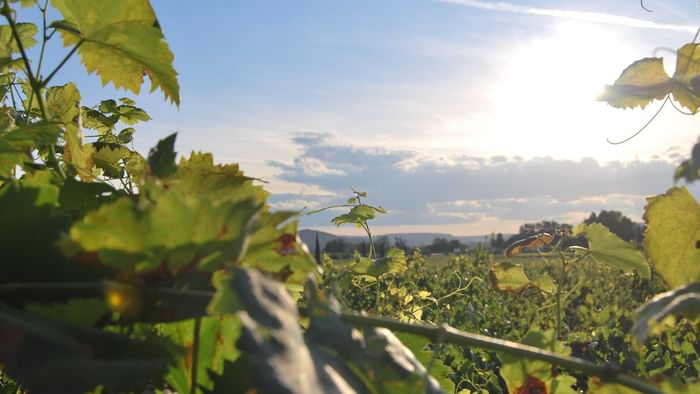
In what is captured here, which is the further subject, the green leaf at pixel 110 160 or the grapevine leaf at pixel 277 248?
the green leaf at pixel 110 160

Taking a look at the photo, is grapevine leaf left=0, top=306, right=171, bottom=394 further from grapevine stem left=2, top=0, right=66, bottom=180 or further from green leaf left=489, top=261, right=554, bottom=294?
green leaf left=489, top=261, right=554, bottom=294

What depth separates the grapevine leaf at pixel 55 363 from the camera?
57 centimetres

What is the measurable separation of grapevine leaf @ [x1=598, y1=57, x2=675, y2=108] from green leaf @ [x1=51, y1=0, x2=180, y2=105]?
36.0 inches

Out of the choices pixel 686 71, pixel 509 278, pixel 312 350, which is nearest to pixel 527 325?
pixel 509 278

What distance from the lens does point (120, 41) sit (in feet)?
4.14

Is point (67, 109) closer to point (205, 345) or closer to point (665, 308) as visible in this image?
point (205, 345)

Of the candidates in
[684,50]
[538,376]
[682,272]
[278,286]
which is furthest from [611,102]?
[278,286]

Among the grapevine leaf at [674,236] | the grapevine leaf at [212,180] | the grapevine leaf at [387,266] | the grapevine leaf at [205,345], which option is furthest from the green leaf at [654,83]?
the grapevine leaf at [387,266]

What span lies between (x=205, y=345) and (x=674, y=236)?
2.74 ft

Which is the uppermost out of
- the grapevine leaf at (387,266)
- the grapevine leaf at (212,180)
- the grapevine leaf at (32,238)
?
the grapevine leaf at (212,180)

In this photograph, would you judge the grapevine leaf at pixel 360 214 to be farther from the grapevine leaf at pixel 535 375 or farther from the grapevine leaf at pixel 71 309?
the grapevine leaf at pixel 71 309

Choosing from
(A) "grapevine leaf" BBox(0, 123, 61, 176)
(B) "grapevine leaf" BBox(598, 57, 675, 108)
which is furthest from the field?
(A) "grapevine leaf" BBox(0, 123, 61, 176)

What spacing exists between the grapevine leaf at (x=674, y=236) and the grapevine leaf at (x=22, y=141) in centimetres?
102

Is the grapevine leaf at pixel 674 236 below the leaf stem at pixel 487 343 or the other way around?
the other way around
